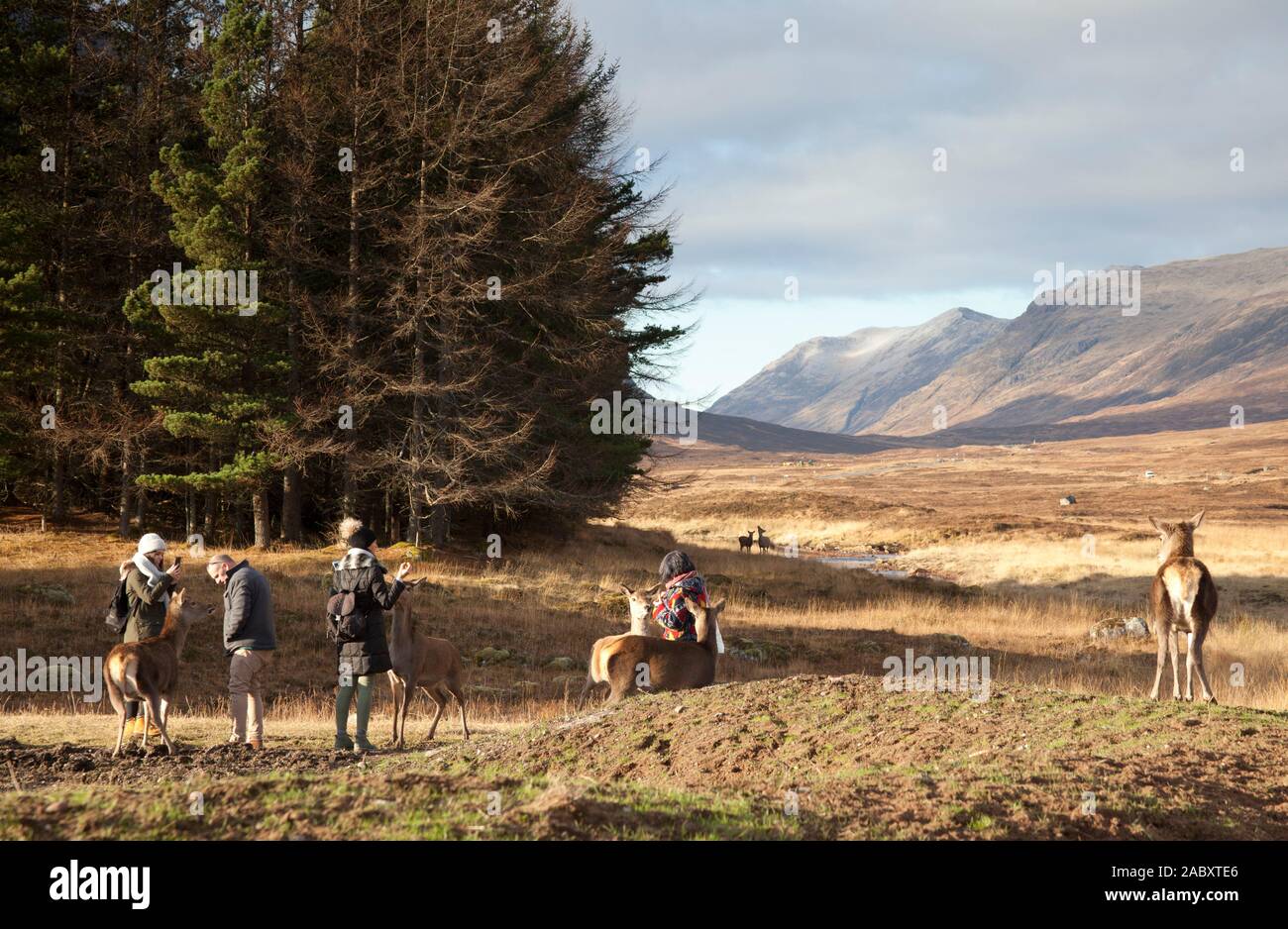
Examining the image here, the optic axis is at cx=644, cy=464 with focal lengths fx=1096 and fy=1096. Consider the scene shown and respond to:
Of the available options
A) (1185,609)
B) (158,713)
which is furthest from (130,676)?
(1185,609)

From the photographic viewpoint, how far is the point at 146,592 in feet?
37.1

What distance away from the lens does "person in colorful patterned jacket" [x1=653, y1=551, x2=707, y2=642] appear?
11.7 m

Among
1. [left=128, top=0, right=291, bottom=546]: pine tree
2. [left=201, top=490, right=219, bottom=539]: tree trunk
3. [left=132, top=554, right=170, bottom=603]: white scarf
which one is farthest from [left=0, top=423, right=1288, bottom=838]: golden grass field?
[left=128, top=0, right=291, bottom=546]: pine tree

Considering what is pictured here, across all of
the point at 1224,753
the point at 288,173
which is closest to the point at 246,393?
the point at 288,173

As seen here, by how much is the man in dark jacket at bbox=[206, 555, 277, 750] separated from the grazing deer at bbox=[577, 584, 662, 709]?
10.6 ft

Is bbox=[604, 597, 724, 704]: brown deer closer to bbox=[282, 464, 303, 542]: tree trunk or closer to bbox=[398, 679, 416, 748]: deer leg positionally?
bbox=[398, 679, 416, 748]: deer leg

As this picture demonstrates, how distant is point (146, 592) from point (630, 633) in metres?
5.01

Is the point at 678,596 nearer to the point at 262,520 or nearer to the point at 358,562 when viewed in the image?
the point at 358,562

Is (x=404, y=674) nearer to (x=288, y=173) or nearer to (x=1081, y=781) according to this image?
(x=1081, y=781)

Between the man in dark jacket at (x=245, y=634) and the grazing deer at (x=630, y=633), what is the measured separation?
3.22 metres

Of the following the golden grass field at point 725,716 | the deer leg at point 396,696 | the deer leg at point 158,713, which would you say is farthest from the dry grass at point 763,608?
the deer leg at point 158,713

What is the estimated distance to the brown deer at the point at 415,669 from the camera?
12.2 m

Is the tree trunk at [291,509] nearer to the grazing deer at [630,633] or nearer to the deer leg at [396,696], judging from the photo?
the deer leg at [396,696]

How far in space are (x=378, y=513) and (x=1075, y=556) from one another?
28405mm
